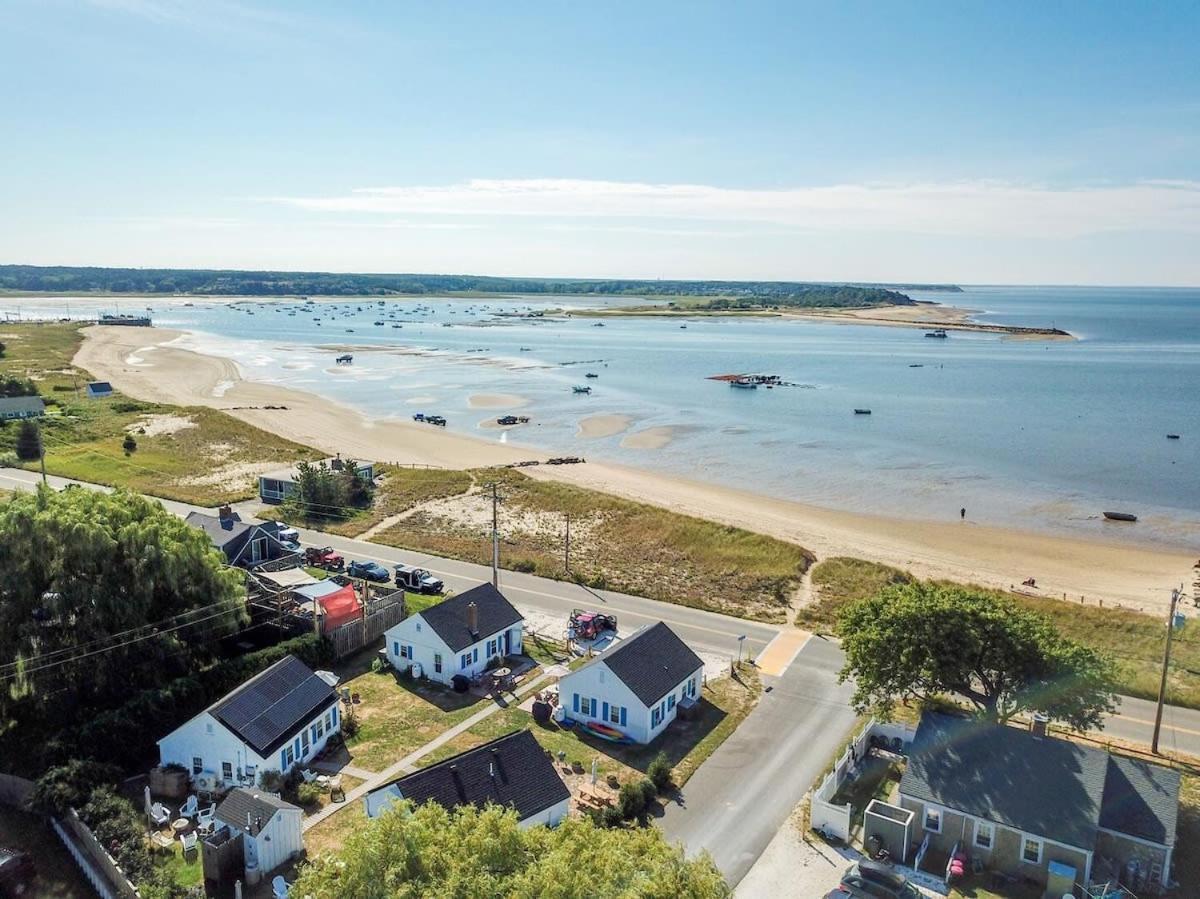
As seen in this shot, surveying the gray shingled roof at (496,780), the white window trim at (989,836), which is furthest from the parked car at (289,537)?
the white window trim at (989,836)

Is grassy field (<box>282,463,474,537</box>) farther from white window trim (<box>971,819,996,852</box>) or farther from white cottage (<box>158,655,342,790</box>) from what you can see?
white window trim (<box>971,819,996,852</box>)

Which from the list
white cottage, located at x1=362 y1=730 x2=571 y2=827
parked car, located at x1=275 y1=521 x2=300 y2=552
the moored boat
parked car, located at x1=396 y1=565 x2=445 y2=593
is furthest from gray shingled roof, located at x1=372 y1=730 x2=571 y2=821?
the moored boat

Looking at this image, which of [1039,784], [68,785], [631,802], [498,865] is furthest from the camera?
[631,802]

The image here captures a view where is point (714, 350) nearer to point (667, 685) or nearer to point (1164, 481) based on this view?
point (1164, 481)

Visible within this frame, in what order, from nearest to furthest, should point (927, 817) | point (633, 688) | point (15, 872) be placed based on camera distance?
1. point (15, 872)
2. point (927, 817)
3. point (633, 688)

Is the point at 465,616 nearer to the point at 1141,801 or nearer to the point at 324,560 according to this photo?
the point at 324,560

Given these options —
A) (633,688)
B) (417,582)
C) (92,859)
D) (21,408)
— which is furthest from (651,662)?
(21,408)
